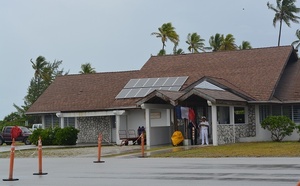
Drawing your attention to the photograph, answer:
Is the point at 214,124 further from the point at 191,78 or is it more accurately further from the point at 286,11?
the point at 286,11

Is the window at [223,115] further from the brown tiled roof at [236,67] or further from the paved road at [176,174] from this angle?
the paved road at [176,174]

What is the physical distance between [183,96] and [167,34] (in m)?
49.3

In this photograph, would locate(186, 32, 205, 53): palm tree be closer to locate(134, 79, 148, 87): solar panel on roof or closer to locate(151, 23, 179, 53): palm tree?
locate(151, 23, 179, 53): palm tree

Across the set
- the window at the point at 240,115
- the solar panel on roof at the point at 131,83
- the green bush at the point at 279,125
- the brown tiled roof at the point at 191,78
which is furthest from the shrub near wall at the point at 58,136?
the green bush at the point at 279,125

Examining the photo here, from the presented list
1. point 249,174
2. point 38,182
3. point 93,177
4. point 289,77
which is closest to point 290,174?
point 249,174

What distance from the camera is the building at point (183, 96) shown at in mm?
36375

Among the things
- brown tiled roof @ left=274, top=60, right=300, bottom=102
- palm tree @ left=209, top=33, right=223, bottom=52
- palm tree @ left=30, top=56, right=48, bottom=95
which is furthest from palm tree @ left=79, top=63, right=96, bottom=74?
brown tiled roof @ left=274, top=60, right=300, bottom=102

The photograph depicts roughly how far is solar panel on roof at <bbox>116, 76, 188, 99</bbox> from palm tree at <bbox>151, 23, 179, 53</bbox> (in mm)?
39348

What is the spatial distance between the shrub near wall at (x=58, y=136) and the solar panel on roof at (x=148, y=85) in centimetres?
427

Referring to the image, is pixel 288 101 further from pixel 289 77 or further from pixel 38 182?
pixel 38 182

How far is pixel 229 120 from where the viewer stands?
37.3 metres

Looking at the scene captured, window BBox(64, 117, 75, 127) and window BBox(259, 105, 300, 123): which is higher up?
window BBox(259, 105, 300, 123)

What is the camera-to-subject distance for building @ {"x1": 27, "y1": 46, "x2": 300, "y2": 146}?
36.4 metres

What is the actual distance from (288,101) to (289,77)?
4.11 meters
